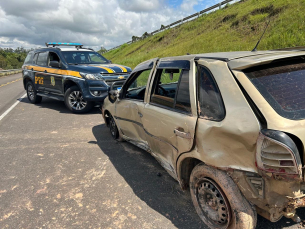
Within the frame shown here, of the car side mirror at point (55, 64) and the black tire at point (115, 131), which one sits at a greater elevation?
the car side mirror at point (55, 64)

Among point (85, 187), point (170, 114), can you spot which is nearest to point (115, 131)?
point (85, 187)

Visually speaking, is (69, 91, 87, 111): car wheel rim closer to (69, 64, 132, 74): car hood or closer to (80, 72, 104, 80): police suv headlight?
(80, 72, 104, 80): police suv headlight

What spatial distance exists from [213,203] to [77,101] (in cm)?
617

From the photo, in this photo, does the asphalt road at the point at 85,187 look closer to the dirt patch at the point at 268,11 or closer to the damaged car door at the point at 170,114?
the damaged car door at the point at 170,114

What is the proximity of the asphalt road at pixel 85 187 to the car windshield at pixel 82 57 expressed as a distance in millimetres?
3221

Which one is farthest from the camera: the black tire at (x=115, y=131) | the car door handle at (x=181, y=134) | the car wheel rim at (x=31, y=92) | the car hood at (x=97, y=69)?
the car wheel rim at (x=31, y=92)

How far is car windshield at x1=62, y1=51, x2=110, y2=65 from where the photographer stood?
8023 mm

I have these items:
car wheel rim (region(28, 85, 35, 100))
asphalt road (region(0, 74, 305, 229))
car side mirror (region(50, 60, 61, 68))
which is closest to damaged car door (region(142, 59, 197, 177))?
asphalt road (region(0, 74, 305, 229))

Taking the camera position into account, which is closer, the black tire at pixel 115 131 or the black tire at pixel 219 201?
the black tire at pixel 219 201

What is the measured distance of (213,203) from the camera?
7.76 feet

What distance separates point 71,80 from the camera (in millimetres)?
7445

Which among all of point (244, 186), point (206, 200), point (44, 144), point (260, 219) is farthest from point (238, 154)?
point (44, 144)

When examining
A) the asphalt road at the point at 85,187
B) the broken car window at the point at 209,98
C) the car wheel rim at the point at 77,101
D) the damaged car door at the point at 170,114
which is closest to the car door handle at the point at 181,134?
the damaged car door at the point at 170,114

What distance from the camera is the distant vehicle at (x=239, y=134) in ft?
6.01
